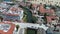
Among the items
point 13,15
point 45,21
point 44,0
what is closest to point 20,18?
point 13,15

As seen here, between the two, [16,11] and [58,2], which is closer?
[16,11]

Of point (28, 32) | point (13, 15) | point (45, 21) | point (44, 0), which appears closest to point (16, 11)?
point (13, 15)

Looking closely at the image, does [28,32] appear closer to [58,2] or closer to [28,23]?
[28,23]

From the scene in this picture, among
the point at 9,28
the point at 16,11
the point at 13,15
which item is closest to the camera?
the point at 9,28

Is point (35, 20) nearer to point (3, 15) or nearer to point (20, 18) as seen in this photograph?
point (20, 18)

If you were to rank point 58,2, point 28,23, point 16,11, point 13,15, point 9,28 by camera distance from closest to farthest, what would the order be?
point 9,28
point 28,23
point 13,15
point 16,11
point 58,2

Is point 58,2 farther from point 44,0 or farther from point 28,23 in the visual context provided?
point 28,23

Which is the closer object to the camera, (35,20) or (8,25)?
(8,25)

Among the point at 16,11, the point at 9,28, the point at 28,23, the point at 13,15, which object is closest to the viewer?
the point at 9,28
